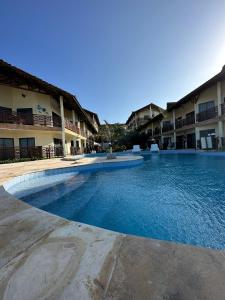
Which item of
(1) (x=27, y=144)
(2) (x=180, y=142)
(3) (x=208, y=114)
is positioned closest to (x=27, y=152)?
(1) (x=27, y=144)

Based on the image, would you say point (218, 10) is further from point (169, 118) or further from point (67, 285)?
point (169, 118)

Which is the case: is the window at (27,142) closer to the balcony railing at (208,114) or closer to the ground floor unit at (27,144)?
the ground floor unit at (27,144)

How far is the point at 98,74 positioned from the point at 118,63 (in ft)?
10.3

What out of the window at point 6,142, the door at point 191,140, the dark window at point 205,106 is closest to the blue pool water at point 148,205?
the window at point 6,142

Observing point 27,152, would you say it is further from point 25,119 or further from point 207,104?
point 207,104

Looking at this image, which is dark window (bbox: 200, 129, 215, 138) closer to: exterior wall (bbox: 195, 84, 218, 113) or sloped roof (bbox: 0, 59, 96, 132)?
exterior wall (bbox: 195, 84, 218, 113)

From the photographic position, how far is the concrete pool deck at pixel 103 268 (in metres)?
1.19

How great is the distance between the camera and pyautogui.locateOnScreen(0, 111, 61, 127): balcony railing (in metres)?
13.1

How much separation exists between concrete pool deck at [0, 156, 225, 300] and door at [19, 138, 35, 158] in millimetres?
13911

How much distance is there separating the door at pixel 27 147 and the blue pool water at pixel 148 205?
878 centimetres

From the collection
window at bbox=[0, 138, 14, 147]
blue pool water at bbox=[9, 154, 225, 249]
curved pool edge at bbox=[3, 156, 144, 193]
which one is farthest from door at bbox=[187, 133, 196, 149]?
window at bbox=[0, 138, 14, 147]

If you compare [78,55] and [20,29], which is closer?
[20,29]

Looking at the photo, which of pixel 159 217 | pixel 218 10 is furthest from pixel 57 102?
pixel 159 217

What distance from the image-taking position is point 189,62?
12773mm
